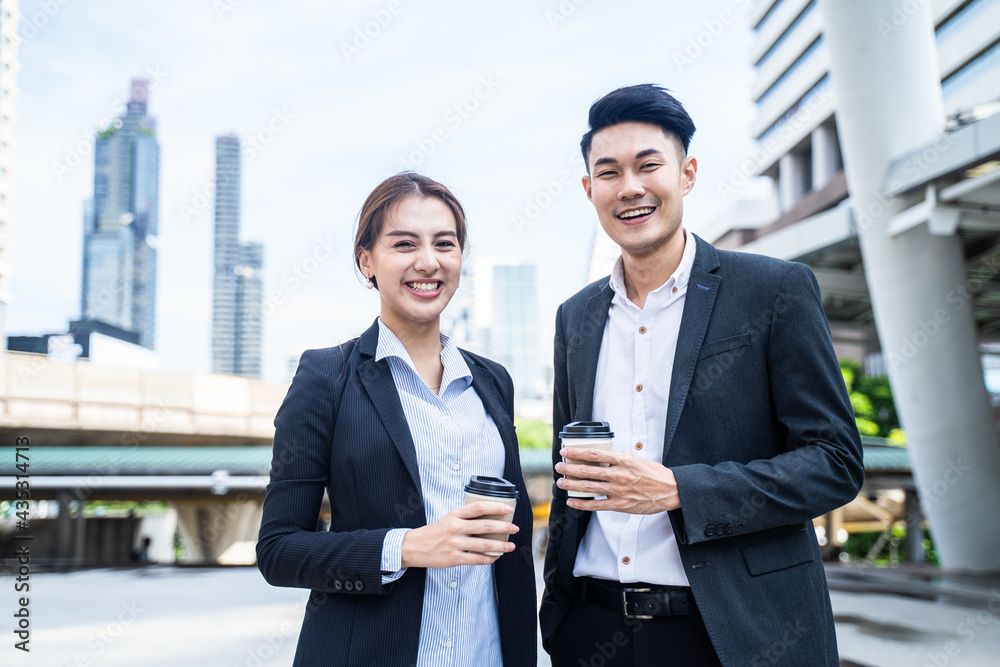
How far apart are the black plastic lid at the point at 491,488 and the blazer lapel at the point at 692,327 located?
1.84 ft

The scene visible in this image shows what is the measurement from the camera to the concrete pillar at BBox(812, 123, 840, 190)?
36.1 m

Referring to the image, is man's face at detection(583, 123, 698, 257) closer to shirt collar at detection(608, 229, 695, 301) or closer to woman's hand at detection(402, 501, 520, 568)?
shirt collar at detection(608, 229, 695, 301)

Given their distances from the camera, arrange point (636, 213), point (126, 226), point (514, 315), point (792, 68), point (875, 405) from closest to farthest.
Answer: point (636, 213) < point (875, 405) < point (792, 68) < point (126, 226) < point (514, 315)

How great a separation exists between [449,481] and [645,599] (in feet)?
2.19

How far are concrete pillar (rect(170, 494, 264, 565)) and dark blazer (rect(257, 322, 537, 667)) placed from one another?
24.3m

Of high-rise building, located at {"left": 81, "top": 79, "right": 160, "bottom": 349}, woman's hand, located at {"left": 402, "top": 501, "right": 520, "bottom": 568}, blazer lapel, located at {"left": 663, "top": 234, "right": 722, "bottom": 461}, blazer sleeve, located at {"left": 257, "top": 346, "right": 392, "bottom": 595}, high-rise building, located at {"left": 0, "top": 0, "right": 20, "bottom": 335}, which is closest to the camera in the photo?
woman's hand, located at {"left": 402, "top": 501, "right": 520, "bottom": 568}

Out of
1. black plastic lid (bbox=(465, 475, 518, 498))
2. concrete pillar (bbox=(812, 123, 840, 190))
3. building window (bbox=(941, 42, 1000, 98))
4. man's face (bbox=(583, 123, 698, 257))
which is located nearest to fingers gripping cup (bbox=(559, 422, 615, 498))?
→ black plastic lid (bbox=(465, 475, 518, 498))

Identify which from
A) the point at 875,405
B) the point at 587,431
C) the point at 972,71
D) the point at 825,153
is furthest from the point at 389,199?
the point at 825,153

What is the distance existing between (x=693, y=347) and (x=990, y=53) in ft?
113

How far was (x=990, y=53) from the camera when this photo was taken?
28.2 metres

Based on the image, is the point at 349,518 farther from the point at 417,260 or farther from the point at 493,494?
the point at 417,260

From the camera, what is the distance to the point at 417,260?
2131 millimetres

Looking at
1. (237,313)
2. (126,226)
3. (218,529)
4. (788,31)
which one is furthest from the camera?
(126,226)

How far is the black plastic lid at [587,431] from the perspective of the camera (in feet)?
5.75
